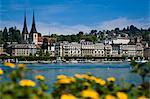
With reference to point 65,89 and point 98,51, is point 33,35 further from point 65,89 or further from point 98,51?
point 65,89

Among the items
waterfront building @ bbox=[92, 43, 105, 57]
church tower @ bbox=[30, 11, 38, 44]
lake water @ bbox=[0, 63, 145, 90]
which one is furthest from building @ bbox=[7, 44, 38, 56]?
lake water @ bbox=[0, 63, 145, 90]

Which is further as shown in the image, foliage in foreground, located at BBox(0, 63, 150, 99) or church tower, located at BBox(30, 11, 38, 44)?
church tower, located at BBox(30, 11, 38, 44)

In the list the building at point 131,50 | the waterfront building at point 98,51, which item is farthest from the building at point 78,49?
the building at point 131,50

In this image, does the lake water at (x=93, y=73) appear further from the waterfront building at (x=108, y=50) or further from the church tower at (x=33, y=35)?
the waterfront building at (x=108, y=50)

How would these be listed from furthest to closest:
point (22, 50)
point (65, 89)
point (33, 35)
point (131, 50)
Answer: point (131, 50) → point (33, 35) → point (22, 50) → point (65, 89)

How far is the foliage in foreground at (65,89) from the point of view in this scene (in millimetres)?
4184

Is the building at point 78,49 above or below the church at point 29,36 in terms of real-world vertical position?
below

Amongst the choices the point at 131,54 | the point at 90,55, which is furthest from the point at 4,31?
the point at 131,54

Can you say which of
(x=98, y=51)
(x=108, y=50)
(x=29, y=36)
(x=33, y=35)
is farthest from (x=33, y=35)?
(x=108, y=50)

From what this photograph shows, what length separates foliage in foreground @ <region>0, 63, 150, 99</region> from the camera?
4184mm

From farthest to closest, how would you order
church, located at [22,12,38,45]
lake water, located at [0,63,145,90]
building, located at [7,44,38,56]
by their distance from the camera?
1. church, located at [22,12,38,45]
2. building, located at [7,44,38,56]
3. lake water, located at [0,63,145,90]

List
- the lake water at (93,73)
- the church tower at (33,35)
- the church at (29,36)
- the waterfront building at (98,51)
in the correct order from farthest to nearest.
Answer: the waterfront building at (98,51)
the church at (29,36)
the church tower at (33,35)
the lake water at (93,73)

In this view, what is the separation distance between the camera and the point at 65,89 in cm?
502

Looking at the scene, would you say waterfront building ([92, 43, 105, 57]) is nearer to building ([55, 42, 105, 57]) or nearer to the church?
building ([55, 42, 105, 57])
